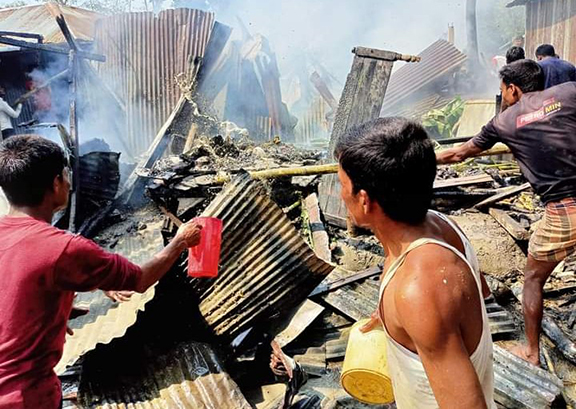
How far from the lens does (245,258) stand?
375 centimetres

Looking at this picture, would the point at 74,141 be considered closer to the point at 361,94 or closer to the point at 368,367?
the point at 361,94

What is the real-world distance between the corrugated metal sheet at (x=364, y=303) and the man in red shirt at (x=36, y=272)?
7.87 ft

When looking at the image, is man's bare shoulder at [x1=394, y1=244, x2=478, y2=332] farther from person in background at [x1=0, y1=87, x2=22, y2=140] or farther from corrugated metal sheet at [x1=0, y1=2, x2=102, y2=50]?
corrugated metal sheet at [x1=0, y1=2, x2=102, y2=50]

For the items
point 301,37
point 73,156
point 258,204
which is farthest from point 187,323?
point 301,37

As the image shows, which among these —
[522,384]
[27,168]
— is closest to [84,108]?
[27,168]

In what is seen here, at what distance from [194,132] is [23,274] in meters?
8.75

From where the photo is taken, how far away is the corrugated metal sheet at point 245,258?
3701 millimetres

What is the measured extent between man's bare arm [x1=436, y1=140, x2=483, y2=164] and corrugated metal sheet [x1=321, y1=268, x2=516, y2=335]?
54.2 inches

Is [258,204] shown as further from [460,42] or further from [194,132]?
[460,42]

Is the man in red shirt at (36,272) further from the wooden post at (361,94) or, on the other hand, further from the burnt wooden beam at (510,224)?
the burnt wooden beam at (510,224)

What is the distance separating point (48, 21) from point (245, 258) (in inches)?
595

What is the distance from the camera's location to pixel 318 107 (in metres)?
14.8

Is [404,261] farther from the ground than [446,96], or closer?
farther from the ground

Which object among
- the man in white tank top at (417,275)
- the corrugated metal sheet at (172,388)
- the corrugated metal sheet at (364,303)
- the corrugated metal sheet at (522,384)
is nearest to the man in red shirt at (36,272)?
the corrugated metal sheet at (172,388)
